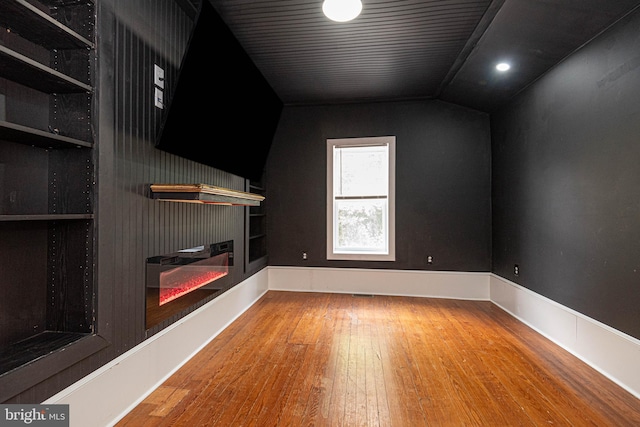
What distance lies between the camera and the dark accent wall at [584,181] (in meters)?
2.28

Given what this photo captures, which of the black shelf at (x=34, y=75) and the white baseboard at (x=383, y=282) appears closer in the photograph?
the black shelf at (x=34, y=75)

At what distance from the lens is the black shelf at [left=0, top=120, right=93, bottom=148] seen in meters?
1.31

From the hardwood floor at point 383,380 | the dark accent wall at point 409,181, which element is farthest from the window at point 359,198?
the hardwood floor at point 383,380

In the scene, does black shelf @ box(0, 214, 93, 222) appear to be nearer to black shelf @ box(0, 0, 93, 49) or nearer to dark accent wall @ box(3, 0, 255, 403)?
dark accent wall @ box(3, 0, 255, 403)

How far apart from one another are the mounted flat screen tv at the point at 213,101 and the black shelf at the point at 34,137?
0.68 m

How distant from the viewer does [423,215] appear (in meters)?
4.79

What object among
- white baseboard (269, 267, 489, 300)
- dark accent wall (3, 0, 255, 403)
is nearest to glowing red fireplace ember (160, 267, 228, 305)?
dark accent wall (3, 0, 255, 403)

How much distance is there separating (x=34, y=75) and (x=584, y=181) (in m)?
3.75

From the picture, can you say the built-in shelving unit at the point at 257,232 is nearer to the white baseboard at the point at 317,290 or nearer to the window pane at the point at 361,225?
the white baseboard at the point at 317,290

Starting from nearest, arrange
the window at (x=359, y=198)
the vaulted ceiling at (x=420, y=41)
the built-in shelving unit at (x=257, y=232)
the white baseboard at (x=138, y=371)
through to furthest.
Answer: the white baseboard at (x=138, y=371) → the vaulted ceiling at (x=420, y=41) → the built-in shelving unit at (x=257, y=232) → the window at (x=359, y=198)

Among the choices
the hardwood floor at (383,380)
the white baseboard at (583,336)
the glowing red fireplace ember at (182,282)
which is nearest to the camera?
the hardwood floor at (383,380)

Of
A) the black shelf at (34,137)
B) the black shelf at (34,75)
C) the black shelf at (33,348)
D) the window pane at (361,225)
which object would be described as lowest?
the black shelf at (33,348)

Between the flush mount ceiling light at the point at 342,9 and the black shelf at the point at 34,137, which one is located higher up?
the flush mount ceiling light at the point at 342,9

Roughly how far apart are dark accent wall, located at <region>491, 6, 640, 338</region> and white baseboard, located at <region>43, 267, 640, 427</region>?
0.17m
